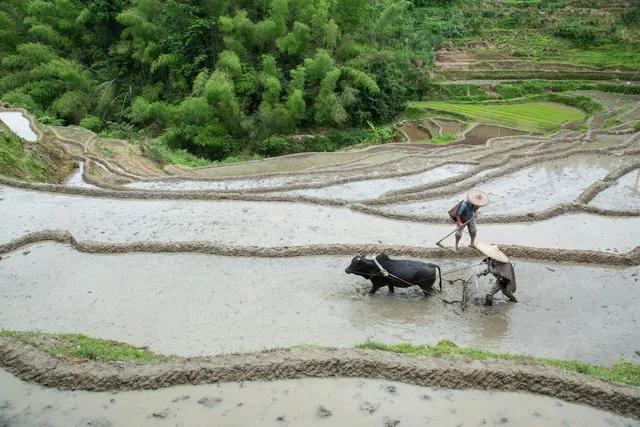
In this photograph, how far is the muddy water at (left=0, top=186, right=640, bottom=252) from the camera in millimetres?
9492

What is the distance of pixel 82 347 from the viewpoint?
19.7ft

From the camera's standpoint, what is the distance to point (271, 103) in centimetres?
2356

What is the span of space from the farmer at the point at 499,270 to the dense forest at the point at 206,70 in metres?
15.7

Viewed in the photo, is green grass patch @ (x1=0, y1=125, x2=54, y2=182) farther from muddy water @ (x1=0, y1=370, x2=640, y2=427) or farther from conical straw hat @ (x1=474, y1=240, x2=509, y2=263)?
conical straw hat @ (x1=474, y1=240, x2=509, y2=263)

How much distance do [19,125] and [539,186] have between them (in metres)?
17.1

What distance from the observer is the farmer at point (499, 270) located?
6846 millimetres

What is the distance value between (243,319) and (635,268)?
6454 mm

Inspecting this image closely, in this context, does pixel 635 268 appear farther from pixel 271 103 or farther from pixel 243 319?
pixel 271 103

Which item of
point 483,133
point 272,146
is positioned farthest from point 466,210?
point 483,133

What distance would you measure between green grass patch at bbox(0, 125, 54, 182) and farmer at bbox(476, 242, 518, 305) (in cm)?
1191

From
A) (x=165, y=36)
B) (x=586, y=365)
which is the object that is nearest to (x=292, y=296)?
(x=586, y=365)

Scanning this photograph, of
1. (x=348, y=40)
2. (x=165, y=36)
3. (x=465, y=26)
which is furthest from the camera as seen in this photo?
(x=465, y=26)

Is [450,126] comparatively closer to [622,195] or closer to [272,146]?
[272,146]

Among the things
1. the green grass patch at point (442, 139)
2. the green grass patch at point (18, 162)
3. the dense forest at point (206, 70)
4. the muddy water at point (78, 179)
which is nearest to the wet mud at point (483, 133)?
the green grass patch at point (442, 139)
